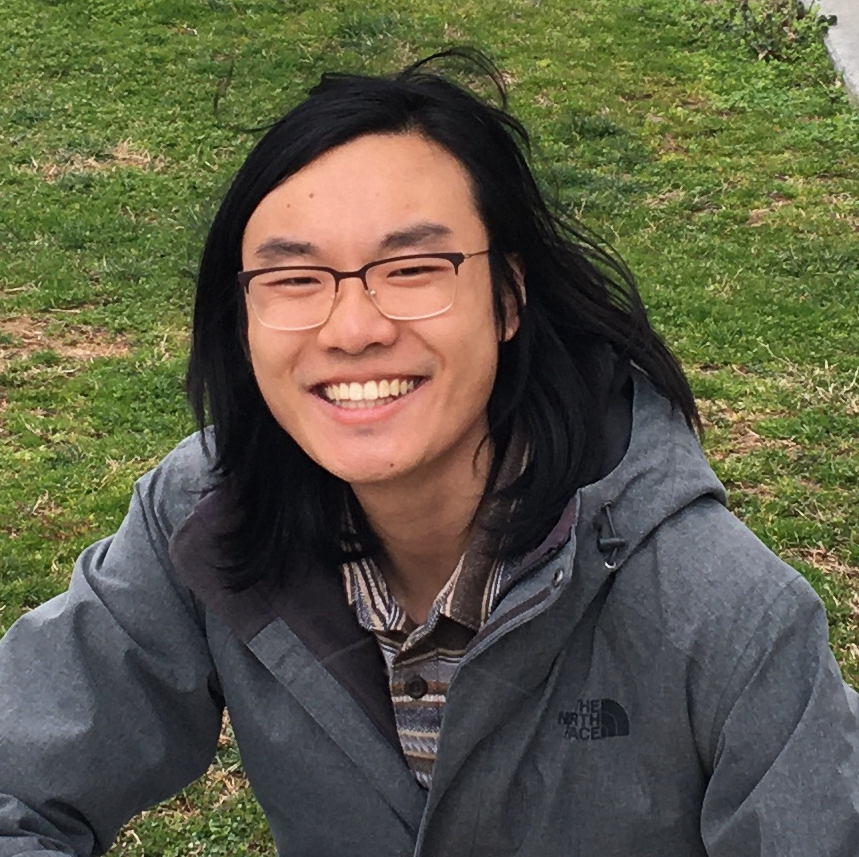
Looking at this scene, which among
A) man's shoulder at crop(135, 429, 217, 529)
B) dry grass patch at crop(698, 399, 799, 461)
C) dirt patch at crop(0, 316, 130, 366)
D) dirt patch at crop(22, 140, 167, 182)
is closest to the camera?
man's shoulder at crop(135, 429, 217, 529)

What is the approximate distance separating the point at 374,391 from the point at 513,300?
30cm

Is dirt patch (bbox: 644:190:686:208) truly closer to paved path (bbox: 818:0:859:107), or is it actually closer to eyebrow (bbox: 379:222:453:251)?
paved path (bbox: 818:0:859:107)

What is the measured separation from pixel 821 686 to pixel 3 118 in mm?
7898

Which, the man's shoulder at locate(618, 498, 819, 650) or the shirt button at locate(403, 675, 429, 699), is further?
the shirt button at locate(403, 675, 429, 699)

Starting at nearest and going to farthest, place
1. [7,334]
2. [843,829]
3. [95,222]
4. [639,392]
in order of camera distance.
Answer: [843,829] < [639,392] < [7,334] < [95,222]

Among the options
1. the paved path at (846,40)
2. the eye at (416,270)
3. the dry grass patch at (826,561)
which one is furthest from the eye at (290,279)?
the paved path at (846,40)

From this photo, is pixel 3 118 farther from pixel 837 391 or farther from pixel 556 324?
pixel 556 324

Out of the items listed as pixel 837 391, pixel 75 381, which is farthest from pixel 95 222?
pixel 837 391

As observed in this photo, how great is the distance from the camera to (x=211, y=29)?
32.6 feet

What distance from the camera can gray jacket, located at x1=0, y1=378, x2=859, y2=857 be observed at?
178cm

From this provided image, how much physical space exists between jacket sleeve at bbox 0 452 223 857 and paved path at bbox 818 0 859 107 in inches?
286

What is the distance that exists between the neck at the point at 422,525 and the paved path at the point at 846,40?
23.3ft

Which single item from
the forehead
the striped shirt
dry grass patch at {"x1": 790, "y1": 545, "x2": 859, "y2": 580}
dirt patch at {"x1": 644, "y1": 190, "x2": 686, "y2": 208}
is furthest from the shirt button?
dirt patch at {"x1": 644, "y1": 190, "x2": 686, "y2": 208}

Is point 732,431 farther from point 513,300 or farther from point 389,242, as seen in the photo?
point 389,242
